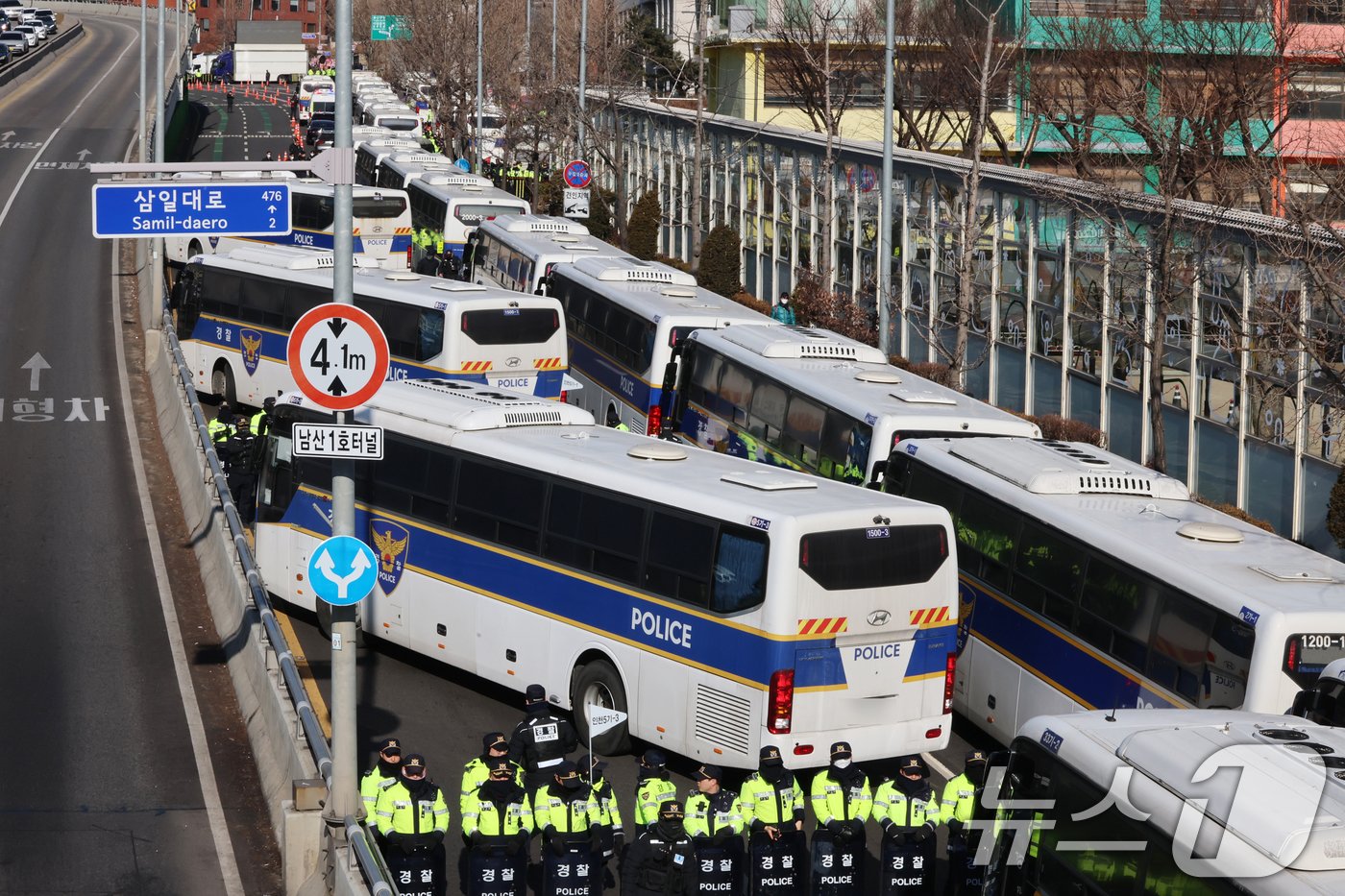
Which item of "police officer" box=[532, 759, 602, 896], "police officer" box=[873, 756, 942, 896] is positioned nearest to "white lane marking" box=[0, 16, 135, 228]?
"police officer" box=[532, 759, 602, 896]

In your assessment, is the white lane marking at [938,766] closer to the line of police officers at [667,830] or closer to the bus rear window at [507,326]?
the line of police officers at [667,830]

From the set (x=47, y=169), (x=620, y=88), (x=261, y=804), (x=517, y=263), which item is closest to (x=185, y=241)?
(x=517, y=263)

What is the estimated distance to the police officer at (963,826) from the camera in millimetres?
12945

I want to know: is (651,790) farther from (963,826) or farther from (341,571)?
A: (341,571)

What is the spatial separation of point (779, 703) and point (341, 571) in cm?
421

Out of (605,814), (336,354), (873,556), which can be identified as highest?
(336,354)

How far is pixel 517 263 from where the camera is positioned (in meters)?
35.9

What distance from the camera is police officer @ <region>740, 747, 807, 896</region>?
12.9 meters

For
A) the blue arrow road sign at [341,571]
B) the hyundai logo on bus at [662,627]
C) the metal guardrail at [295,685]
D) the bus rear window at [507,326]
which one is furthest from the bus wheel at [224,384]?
the blue arrow road sign at [341,571]

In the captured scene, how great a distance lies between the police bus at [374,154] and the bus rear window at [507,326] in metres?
26.6

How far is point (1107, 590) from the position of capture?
50.5 feet

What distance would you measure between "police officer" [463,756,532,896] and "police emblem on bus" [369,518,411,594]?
21.8 feet

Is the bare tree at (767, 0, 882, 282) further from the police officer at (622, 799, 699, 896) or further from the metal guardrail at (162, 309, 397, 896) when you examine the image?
the police officer at (622, 799, 699, 896)

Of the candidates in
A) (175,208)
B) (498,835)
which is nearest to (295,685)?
(498,835)
